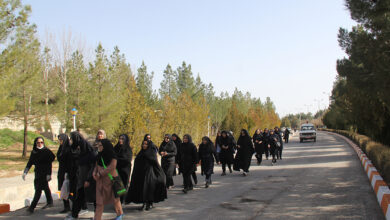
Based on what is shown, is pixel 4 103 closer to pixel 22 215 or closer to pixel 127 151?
pixel 22 215

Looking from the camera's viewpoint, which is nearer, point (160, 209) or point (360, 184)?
point (160, 209)

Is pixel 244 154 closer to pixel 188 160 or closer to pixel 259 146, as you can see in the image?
pixel 188 160

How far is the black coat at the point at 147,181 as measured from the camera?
737 cm

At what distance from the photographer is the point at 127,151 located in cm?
734

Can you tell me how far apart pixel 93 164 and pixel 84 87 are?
724 inches

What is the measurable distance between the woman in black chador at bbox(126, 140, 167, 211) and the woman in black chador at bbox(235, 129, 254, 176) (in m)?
5.69

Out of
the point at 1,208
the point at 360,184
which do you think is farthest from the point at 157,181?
the point at 360,184

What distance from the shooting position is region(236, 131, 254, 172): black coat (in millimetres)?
12891

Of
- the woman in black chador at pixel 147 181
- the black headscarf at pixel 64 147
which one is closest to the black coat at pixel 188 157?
the woman in black chador at pixel 147 181

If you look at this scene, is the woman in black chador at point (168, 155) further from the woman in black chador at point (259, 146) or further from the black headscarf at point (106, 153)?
the woman in black chador at point (259, 146)

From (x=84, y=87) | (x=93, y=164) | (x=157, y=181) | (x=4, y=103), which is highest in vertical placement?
(x=84, y=87)

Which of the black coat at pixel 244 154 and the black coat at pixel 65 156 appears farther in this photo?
the black coat at pixel 244 154

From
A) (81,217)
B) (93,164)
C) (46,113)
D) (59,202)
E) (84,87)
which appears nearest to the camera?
(93,164)

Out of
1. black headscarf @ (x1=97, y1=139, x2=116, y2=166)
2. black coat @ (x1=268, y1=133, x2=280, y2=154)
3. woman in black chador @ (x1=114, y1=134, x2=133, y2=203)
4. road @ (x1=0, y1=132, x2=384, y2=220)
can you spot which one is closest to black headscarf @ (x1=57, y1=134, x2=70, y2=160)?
woman in black chador @ (x1=114, y1=134, x2=133, y2=203)
